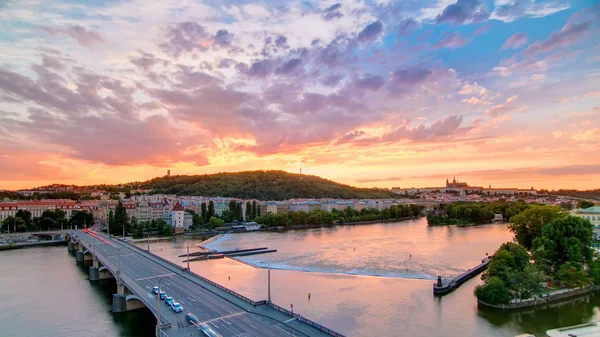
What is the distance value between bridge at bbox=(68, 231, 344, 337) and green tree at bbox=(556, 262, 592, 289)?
47.8 feet

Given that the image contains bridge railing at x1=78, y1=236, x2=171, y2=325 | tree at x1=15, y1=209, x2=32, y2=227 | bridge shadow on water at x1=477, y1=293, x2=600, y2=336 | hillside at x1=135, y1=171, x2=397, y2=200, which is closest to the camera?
bridge railing at x1=78, y1=236, x2=171, y2=325

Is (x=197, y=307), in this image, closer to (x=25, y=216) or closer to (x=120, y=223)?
(x=120, y=223)

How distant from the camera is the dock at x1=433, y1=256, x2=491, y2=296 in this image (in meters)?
21.3

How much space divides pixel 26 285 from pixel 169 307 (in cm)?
1457

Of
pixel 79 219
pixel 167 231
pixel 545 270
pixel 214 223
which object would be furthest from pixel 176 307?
pixel 79 219

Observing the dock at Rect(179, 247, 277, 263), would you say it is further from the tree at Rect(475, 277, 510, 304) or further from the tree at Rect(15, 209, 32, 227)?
the tree at Rect(15, 209, 32, 227)

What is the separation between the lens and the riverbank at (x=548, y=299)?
62.2ft

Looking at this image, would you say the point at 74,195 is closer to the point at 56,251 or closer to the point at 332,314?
the point at 56,251

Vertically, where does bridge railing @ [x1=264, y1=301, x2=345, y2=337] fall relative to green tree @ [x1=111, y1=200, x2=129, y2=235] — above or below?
below

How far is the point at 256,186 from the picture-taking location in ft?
368

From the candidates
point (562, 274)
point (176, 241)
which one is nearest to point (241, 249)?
point (176, 241)

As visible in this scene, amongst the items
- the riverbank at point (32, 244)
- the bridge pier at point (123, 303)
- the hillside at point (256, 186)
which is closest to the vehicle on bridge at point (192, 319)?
the bridge pier at point (123, 303)

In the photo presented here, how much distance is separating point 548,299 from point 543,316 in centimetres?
228

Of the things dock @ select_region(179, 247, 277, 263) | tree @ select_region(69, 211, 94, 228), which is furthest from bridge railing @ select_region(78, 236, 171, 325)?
tree @ select_region(69, 211, 94, 228)
